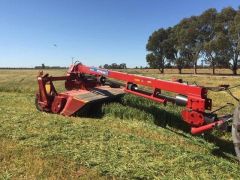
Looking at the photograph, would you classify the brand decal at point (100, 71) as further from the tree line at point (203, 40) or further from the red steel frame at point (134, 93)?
the tree line at point (203, 40)

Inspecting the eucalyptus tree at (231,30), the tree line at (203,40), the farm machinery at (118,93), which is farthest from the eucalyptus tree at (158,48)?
the farm machinery at (118,93)

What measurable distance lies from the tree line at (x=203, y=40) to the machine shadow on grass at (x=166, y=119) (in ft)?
147

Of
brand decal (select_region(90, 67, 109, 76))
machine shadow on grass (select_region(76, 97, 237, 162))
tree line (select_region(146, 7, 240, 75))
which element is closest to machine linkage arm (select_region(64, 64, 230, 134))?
machine shadow on grass (select_region(76, 97, 237, 162))

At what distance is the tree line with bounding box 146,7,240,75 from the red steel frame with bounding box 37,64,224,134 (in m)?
44.6

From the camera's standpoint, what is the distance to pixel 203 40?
59344mm

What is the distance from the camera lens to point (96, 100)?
33.2 ft

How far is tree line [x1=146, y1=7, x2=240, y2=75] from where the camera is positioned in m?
53.6

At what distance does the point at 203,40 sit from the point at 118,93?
51.1 meters

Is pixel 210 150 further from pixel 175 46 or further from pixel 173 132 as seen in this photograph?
pixel 175 46

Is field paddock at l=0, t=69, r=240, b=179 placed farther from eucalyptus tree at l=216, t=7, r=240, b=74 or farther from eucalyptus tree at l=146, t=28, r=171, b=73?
eucalyptus tree at l=146, t=28, r=171, b=73

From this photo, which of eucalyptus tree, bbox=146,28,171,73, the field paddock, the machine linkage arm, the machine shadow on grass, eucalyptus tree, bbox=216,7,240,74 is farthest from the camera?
eucalyptus tree, bbox=146,28,171,73

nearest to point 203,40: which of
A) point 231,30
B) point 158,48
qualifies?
point 231,30

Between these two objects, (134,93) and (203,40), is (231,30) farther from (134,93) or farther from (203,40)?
(134,93)

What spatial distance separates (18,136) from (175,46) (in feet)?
203
